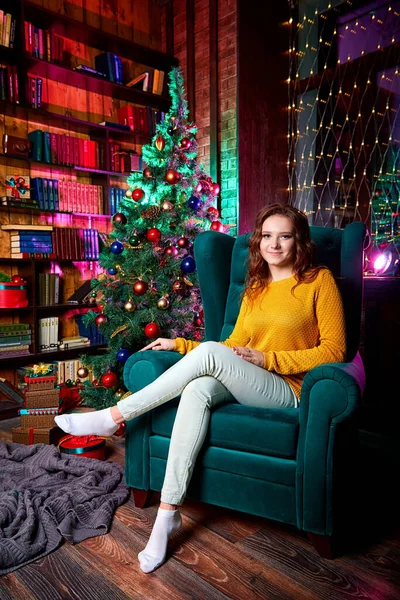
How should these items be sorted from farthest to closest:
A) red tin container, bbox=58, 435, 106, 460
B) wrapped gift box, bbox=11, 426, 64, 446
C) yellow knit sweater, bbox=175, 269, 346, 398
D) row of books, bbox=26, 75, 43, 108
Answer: row of books, bbox=26, 75, 43, 108, wrapped gift box, bbox=11, 426, 64, 446, red tin container, bbox=58, 435, 106, 460, yellow knit sweater, bbox=175, 269, 346, 398

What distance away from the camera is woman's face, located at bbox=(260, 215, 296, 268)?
6.06ft

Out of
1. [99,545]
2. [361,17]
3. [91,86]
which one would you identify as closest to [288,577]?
[99,545]

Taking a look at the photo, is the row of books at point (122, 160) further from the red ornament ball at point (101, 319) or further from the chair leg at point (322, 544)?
the chair leg at point (322, 544)

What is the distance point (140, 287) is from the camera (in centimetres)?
283

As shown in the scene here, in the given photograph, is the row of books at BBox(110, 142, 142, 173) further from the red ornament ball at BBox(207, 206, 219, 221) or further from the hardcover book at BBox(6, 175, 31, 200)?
the red ornament ball at BBox(207, 206, 219, 221)

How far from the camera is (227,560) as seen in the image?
1495 mm

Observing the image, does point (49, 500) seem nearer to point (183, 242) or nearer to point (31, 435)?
point (31, 435)

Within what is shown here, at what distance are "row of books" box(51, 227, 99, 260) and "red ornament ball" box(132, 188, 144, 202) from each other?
82cm

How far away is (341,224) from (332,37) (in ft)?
5.74

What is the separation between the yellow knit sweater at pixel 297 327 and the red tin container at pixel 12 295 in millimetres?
1812

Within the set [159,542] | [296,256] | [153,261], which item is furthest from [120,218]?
[159,542]

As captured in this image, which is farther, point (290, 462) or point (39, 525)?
point (39, 525)

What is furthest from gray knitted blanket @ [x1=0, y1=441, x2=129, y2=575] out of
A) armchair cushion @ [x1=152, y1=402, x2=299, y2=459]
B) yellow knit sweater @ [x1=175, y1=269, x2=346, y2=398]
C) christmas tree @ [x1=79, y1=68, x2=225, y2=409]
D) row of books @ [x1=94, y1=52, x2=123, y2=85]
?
row of books @ [x1=94, y1=52, x2=123, y2=85]

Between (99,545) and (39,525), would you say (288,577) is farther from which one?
→ (39,525)
